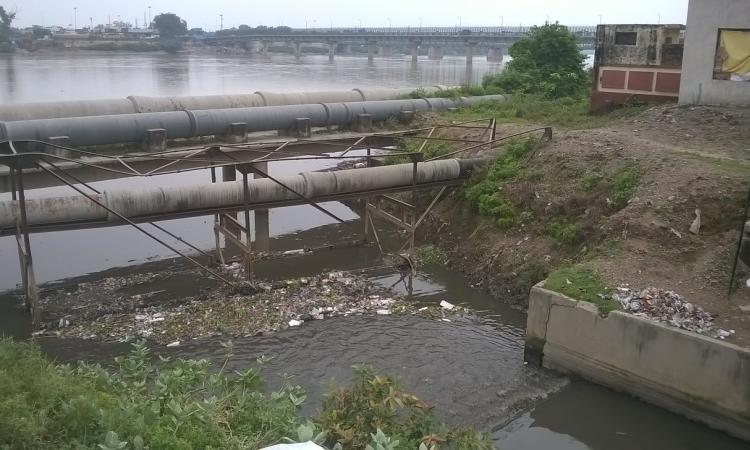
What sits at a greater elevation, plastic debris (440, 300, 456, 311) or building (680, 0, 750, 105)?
building (680, 0, 750, 105)

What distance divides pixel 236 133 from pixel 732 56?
1377 centimetres

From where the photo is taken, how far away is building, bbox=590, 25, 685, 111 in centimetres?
2000

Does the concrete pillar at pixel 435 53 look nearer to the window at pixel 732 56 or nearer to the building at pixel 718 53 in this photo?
the building at pixel 718 53

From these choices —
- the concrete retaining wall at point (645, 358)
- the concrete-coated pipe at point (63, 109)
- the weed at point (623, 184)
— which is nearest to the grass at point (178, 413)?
the concrete retaining wall at point (645, 358)

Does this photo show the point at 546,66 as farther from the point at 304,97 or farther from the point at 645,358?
the point at 645,358

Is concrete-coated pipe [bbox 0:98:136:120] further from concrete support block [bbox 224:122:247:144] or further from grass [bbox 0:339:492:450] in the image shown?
grass [bbox 0:339:492:450]

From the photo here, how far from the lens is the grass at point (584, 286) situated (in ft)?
32.5

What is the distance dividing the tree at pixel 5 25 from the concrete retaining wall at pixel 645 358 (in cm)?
8046

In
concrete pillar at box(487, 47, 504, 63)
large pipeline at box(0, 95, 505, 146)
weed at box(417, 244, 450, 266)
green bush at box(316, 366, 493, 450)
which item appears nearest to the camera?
green bush at box(316, 366, 493, 450)

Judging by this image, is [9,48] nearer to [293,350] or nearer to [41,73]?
[41,73]

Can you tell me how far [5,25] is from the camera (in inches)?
3034

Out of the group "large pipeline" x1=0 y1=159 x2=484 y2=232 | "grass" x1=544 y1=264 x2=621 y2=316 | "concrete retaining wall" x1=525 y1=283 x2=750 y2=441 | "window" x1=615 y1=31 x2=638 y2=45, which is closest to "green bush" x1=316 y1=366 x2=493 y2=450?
"concrete retaining wall" x1=525 y1=283 x2=750 y2=441

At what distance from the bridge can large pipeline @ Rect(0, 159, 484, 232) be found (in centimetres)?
5470

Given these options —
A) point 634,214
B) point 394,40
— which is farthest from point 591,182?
point 394,40
